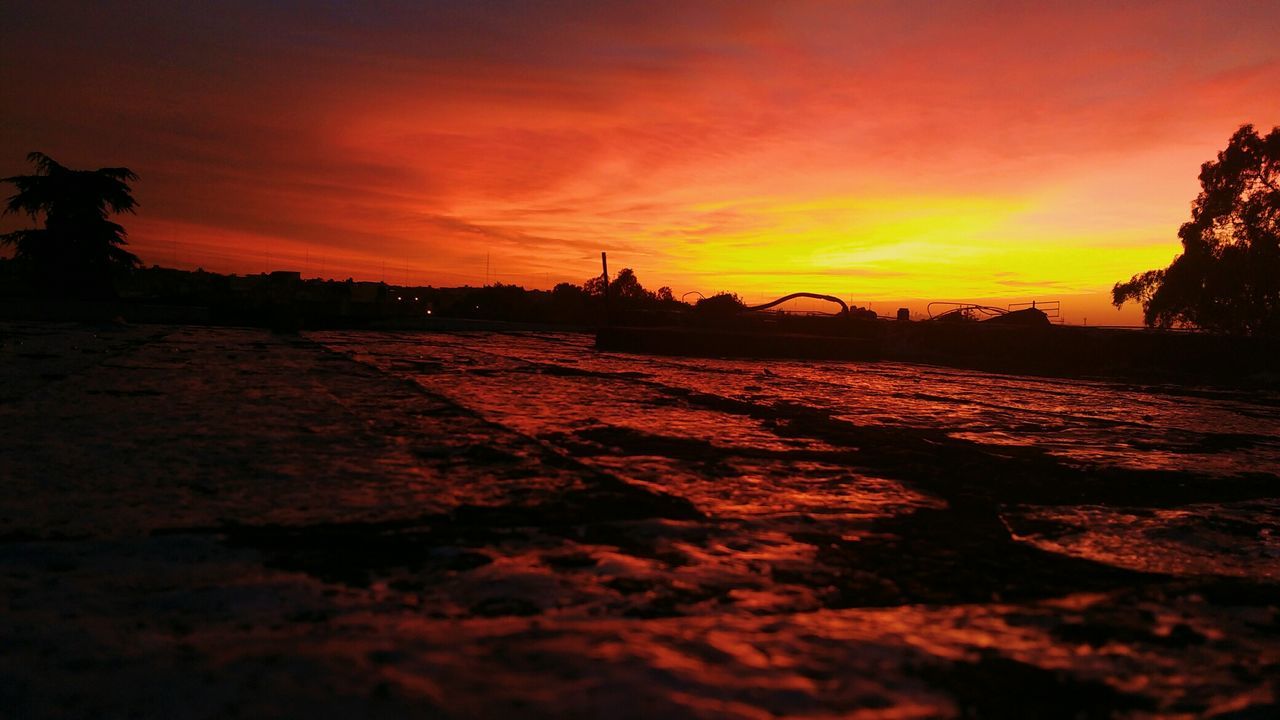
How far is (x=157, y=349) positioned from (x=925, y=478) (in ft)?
26.6

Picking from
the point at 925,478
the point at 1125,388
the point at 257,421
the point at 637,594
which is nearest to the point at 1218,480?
the point at 925,478

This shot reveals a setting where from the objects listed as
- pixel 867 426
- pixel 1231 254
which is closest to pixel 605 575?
pixel 867 426

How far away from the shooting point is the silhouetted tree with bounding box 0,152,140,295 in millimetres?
25062

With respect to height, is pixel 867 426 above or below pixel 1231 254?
below

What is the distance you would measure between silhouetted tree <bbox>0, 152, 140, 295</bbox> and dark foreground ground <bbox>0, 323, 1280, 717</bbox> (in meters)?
27.9

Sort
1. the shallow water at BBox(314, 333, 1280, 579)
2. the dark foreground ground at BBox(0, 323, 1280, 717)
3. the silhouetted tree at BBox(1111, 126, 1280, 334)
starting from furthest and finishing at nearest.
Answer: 1. the silhouetted tree at BBox(1111, 126, 1280, 334)
2. the shallow water at BBox(314, 333, 1280, 579)
3. the dark foreground ground at BBox(0, 323, 1280, 717)

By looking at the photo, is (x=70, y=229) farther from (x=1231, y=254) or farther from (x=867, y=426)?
(x=1231, y=254)

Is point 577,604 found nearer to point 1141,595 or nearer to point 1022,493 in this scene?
point 1141,595

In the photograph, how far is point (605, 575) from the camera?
5.15ft

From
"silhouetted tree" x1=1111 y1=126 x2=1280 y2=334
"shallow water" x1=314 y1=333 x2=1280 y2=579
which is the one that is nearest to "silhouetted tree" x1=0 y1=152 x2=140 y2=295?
"shallow water" x1=314 y1=333 x2=1280 y2=579

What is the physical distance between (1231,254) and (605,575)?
29.3 meters

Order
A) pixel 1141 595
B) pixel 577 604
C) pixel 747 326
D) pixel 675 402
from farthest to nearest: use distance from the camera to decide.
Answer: pixel 747 326, pixel 675 402, pixel 1141 595, pixel 577 604

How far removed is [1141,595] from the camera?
1570 mm

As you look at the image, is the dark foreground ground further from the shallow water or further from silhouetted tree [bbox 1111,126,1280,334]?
silhouetted tree [bbox 1111,126,1280,334]
